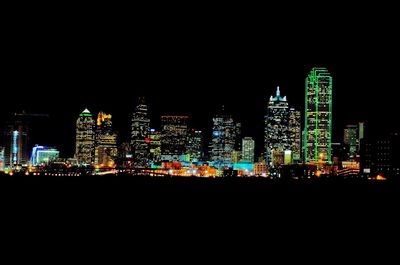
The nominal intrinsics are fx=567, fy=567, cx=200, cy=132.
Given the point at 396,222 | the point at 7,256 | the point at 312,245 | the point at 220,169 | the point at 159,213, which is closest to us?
the point at 7,256

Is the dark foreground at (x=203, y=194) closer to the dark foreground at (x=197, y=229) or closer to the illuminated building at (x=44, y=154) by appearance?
the dark foreground at (x=197, y=229)

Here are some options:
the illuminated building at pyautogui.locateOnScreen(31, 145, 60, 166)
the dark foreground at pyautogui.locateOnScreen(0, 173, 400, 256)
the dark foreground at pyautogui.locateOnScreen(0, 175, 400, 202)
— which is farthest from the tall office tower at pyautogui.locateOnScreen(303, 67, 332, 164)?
the dark foreground at pyautogui.locateOnScreen(0, 173, 400, 256)

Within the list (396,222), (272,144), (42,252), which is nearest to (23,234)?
(42,252)

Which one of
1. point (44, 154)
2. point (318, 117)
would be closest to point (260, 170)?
point (318, 117)

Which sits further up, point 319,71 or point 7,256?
point 319,71

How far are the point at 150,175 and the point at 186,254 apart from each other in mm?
100640

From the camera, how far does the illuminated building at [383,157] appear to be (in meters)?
84.7

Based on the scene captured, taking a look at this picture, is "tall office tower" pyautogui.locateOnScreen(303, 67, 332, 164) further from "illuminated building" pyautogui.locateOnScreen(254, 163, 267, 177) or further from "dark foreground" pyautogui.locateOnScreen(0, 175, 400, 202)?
"dark foreground" pyautogui.locateOnScreen(0, 175, 400, 202)

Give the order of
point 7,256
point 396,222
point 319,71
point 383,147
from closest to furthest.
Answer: point 7,256
point 396,222
point 383,147
point 319,71

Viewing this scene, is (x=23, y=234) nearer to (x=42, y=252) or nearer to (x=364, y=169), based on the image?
(x=42, y=252)

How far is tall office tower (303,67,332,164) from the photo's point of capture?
110 m

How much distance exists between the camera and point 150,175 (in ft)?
380

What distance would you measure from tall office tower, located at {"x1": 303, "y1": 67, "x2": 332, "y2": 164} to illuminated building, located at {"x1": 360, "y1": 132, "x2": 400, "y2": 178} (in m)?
19.9

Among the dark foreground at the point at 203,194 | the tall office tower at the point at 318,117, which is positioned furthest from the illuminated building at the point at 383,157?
the tall office tower at the point at 318,117
